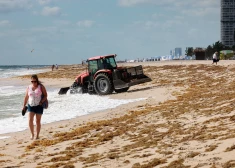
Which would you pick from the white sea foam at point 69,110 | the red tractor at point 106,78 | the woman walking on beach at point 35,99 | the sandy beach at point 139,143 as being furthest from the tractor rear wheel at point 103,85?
the woman walking on beach at point 35,99

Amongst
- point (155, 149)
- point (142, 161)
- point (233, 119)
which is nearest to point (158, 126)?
point (233, 119)

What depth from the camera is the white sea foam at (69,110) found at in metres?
13.4

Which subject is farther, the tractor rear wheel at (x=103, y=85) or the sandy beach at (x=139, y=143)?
the tractor rear wheel at (x=103, y=85)

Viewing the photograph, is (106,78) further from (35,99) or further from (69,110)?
(35,99)

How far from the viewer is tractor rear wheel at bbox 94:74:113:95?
893 inches

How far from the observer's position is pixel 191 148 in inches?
283

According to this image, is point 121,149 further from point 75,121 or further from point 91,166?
point 75,121

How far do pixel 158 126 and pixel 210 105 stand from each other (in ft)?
9.41

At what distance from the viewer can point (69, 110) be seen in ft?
55.6

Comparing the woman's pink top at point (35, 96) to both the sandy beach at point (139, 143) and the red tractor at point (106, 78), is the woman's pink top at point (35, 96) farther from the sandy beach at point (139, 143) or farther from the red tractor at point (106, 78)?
the red tractor at point (106, 78)

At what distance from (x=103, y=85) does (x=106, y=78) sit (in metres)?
0.48

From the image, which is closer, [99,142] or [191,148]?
[191,148]

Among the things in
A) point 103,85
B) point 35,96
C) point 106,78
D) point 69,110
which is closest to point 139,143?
point 35,96

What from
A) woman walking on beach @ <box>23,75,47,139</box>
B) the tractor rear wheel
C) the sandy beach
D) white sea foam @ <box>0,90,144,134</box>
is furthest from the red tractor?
woman walking on beach @ <box>23,75,47,139</box>
